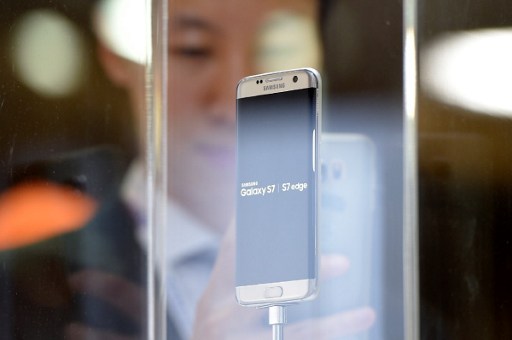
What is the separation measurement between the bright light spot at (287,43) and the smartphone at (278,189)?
2 cm

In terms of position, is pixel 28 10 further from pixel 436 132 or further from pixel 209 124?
pixel 436 132

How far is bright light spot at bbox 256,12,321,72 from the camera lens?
65 centimetres

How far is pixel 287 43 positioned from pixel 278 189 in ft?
0.33

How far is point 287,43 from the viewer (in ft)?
2.15

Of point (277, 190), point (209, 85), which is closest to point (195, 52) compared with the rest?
point (209, 85)

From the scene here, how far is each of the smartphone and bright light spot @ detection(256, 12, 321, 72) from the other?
0.9 inches

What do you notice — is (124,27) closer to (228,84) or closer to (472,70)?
(228,84)

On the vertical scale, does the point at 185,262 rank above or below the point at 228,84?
below

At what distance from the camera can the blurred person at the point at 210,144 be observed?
2.14 ft

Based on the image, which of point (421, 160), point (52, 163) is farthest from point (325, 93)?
point (52, 163)

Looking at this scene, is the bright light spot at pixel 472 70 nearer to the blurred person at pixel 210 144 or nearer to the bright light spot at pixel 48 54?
the blurred person at pixel 210 144

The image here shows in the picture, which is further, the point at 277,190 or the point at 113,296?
the point at 113,296

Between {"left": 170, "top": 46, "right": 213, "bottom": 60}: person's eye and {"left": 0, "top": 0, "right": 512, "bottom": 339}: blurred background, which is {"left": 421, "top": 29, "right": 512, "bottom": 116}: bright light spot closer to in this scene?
{"left": 0, "top": 0, "right": 512, "bottom": 339}: blurred background

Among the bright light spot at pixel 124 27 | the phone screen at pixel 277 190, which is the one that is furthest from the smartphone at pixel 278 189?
the bright light spot at pixel 124 27
